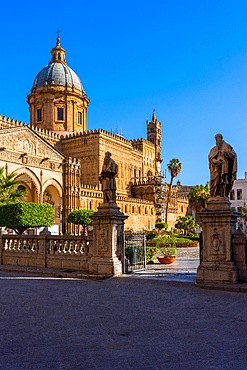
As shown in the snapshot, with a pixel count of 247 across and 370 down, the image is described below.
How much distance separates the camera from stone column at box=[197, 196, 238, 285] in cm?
966

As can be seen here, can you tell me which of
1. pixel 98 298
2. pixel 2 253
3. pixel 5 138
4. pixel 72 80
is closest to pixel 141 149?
pixel 72 80

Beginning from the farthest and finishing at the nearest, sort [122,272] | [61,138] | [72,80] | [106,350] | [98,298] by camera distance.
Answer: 1. [72,80]
2. [61,138]
3. [122,272]
4. [98,298]
5. [106,350]

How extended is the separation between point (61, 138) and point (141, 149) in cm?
2200

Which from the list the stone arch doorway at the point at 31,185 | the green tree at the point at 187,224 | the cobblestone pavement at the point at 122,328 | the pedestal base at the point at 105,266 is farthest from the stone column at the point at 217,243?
the green tree at the point at 187,224

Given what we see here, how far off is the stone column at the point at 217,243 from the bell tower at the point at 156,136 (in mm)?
70563

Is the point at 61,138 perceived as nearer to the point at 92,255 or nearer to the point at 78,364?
the point at 92,255

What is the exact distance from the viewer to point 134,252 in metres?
13.4

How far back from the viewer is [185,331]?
564 centimetres

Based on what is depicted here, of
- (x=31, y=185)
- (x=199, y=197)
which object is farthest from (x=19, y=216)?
(x=199, y=197)

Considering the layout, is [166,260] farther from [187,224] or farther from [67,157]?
[67,157]

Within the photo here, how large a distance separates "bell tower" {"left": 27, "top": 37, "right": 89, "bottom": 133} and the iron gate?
48.4 meters

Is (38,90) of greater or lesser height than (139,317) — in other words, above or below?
above

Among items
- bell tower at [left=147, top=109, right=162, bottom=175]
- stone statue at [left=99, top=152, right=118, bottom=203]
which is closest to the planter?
stone statue at [left=99, top=152, right=118, bottom=203]

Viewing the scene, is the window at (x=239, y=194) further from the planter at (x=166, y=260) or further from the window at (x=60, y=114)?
the planter at (x=166, y=260)
